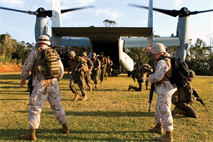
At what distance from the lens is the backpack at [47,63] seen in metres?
2.83

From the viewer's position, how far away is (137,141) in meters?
2.92

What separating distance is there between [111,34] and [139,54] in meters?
21.7

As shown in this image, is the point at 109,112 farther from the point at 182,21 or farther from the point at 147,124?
the point at 182,21

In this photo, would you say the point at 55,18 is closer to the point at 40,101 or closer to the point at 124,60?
the point at 124,60

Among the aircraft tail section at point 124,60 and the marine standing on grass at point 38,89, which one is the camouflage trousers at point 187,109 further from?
the aircraft tail section at point 124,60

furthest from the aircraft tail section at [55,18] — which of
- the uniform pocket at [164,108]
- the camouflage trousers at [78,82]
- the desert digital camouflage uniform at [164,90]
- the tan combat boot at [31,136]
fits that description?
the uniform pocket at [164,108]

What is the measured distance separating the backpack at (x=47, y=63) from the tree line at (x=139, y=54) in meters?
23.1

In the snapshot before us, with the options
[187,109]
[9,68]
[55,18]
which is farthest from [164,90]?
[9,68]

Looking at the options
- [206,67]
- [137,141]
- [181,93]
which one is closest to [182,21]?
[181,93]

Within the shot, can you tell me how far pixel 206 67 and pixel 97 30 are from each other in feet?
84.8

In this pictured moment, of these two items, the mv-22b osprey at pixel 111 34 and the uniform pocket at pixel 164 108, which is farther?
the mv-22b osprey at pixel 111 34

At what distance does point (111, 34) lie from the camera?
9742 millimetres

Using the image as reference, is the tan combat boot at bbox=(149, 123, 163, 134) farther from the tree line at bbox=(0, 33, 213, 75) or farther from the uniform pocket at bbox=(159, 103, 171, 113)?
the tree line at bbox=(0, 33, 213, 75)

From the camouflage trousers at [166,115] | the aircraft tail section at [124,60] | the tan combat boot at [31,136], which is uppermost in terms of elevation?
the aircraft tail section at [124,60]
